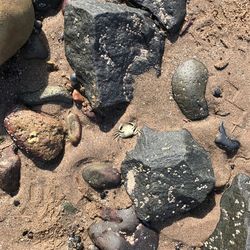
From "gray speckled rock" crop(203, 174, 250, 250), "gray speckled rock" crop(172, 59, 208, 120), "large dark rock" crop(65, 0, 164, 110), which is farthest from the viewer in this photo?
"gray speckled rock" crop(172, 59, 208, 120)

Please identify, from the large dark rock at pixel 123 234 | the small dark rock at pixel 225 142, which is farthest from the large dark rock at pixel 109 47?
the large dark rock at pixel 123 234

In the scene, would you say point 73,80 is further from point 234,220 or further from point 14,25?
point 234,220

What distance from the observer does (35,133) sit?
15.1 ft

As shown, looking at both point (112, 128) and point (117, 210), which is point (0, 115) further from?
point (117, 210)

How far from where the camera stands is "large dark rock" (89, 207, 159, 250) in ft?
15.1

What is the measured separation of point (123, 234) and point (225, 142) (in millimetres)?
1227

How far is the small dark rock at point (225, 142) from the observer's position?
453 cm

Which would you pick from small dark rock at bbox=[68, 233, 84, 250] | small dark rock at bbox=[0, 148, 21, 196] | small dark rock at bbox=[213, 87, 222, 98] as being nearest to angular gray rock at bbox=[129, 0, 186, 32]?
small dark rock at bbox=[213, 87, 222, 98]

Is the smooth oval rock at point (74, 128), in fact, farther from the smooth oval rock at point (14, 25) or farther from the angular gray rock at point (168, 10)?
the angular gray rock at point (168, 10)

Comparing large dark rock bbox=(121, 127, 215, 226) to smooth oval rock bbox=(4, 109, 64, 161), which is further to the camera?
smooth oval rock bbox=(4, 109, 64, 161)

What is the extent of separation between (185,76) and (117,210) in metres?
1.35

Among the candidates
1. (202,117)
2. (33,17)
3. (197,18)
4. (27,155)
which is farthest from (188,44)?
(27,155)

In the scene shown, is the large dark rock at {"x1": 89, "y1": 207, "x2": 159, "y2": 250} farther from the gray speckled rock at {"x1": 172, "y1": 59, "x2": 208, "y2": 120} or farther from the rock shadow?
the gray speckled rock at {"x1": 172, "y1": 59, "x2": 208, "y2": 120}

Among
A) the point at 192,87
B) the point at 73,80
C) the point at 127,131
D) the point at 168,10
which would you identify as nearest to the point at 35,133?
the point at 73,80
